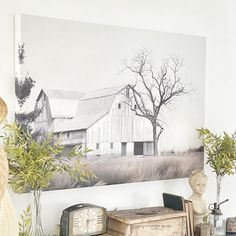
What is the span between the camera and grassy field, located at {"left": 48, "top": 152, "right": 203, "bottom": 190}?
2.13 m

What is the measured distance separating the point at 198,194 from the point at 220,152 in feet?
0.86

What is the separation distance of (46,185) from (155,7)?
1.08 meters

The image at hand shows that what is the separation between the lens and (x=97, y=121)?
2.17 metres

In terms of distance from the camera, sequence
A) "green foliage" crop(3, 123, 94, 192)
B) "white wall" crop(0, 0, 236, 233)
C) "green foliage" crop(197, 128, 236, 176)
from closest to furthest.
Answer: "green foliage" crop(3, 123, 94, 192) → "white wall" crop(0, 0, 236, 233) → "green foliage" crop(197, 128, 236, 176)

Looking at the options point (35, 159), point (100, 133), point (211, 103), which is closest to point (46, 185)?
point (35, 159)

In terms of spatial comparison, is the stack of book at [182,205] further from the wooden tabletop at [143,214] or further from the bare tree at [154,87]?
the bare tree at [154,87]

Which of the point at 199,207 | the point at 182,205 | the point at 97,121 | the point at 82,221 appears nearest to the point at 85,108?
the point at 97,121

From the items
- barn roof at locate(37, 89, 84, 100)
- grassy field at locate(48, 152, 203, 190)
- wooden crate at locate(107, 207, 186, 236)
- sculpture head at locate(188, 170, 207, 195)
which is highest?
barn roof at locate(37, 89, 84, 100)

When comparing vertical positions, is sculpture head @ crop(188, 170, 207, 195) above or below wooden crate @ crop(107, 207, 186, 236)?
above

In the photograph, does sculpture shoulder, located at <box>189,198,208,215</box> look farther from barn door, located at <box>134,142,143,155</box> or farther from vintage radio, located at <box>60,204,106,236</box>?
vintage radio, located at <box>60,204,106,236</box>

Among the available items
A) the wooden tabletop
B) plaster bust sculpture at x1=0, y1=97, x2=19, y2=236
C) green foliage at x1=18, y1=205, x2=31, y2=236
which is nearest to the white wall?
green foliage at x1=18, y1=205, x2=31, y2=236

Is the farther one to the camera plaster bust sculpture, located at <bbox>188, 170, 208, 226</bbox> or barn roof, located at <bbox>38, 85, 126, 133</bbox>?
plaster bust sculpture, located at <bbox>188, 170, 208, 226</bbox>

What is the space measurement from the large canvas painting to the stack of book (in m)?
0.15

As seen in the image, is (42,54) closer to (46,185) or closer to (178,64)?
(46,185)
